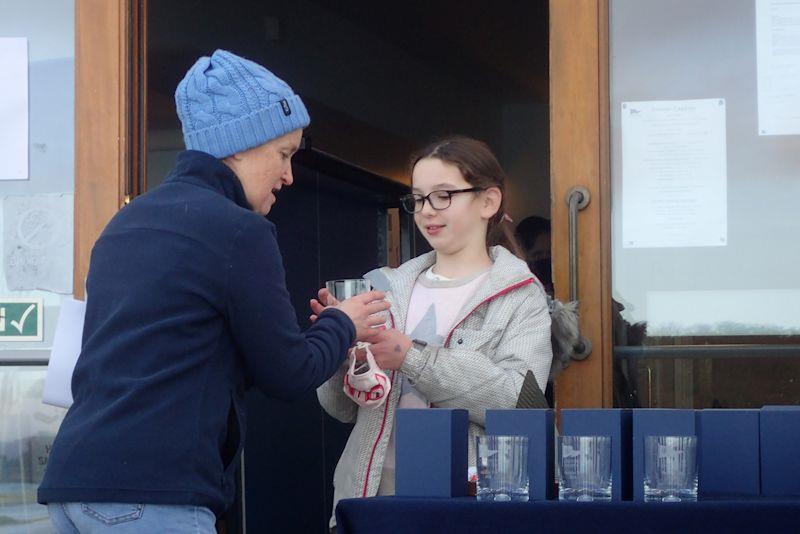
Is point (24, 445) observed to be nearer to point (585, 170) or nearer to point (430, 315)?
point (430, 315)

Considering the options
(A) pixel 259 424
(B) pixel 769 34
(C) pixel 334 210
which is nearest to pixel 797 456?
(B) pixel 769 34

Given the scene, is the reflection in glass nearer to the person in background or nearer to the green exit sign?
the green exit sign

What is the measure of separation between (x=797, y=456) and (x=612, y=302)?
3.46 feet

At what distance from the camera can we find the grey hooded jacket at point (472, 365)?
2646mm

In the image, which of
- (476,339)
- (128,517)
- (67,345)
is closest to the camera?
(128,517)

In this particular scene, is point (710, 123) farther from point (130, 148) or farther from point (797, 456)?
Answer: point (130, 148)

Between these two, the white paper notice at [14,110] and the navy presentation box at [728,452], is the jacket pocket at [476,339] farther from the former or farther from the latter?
the white paper notice at [14,110]

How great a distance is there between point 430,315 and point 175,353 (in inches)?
36.1

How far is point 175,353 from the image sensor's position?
2064 millimetres

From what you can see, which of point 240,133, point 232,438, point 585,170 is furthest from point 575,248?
point 232,438

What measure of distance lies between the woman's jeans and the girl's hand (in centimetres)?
70

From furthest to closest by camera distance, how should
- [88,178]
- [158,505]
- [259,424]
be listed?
1. [259,424]
2. [88,178]
3. [158,505]

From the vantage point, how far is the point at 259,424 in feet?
16.2

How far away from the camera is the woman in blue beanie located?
79.6 inches
